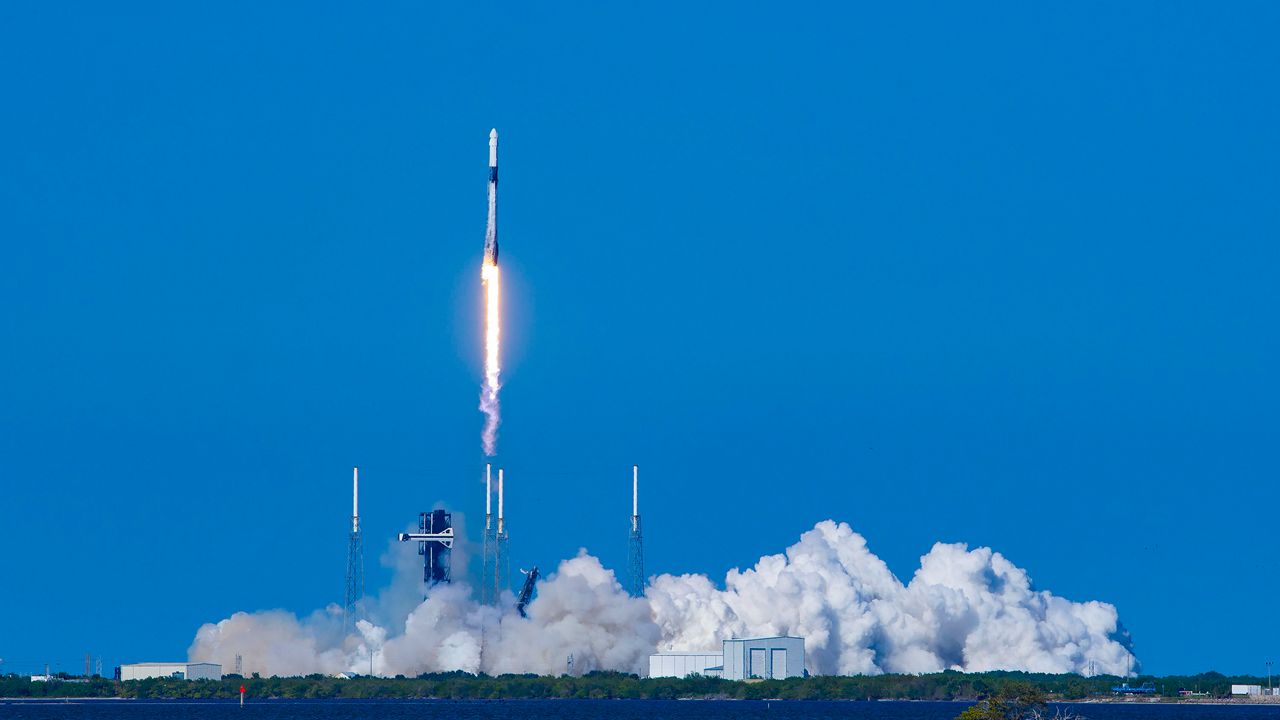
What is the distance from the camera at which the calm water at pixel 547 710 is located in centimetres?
10512

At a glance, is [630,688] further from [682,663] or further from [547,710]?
[547,710]

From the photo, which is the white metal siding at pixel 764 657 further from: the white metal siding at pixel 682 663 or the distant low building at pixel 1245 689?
the distant low building at pixel 1245 689

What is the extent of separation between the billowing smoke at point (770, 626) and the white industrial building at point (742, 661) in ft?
4.59

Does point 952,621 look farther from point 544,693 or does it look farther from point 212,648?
point 212,648

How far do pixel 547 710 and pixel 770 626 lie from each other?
16.3 metres

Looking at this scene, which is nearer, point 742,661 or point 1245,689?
point 742,661

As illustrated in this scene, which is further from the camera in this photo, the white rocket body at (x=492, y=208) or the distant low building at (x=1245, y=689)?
the distant low building at (x=1245, y=689)

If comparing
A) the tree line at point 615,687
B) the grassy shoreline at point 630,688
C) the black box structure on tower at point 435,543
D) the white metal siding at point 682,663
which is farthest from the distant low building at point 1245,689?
the black box structure on tower at point 435,543

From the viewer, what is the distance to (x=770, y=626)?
123250 millimetres

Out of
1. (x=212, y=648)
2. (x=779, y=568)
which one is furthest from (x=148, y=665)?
(x=779, y=568)

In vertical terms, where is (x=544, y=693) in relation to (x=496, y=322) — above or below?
below

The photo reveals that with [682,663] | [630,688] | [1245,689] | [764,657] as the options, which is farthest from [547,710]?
[1245,689]

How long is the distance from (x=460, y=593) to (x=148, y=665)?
21.6 m

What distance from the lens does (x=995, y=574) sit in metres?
129
